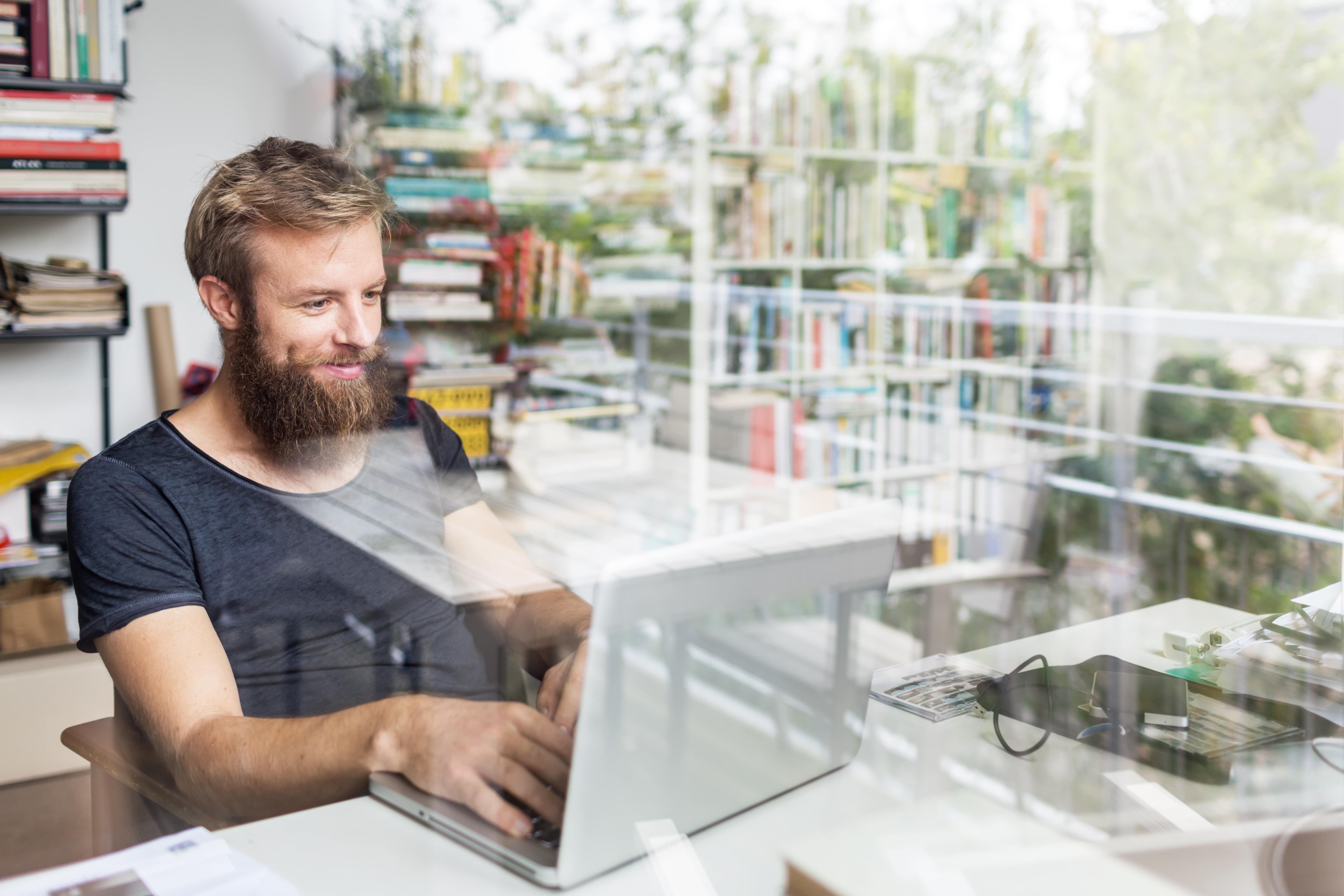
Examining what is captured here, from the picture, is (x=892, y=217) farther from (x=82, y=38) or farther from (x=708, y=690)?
(x=708, y=690)

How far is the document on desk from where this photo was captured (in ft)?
1.99

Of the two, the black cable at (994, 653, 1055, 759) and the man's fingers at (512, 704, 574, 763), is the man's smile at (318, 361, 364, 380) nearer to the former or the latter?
the man's fingers at (512, 704, 574, 763)

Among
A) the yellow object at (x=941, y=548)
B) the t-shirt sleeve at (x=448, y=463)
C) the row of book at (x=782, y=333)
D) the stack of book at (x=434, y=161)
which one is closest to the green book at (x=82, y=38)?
the stack of book at (x=434, y=161)

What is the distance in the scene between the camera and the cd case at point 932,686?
0.91 metres

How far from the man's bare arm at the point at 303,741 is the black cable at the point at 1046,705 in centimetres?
38

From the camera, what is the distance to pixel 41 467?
6.47ft

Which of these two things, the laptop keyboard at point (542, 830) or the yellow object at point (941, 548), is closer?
the laptop keyboard at point (542, 830)

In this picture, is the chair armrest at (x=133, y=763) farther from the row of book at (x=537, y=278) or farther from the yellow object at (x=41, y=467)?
the row of book at (x=537, y=278)

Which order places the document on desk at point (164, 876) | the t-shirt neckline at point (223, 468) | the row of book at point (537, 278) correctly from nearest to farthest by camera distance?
the document on desk at point (164, 876)
the t-shirt neckline at point (223, 468)
the row of book at point (537, 278)

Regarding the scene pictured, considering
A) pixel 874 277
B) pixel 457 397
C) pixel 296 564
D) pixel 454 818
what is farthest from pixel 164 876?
pixel 874 277

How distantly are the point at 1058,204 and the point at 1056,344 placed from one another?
1.57 feet

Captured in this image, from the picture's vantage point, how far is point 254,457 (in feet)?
3.72

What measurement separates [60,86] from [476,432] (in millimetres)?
1065

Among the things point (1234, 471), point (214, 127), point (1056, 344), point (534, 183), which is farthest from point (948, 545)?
point (214, 127)
